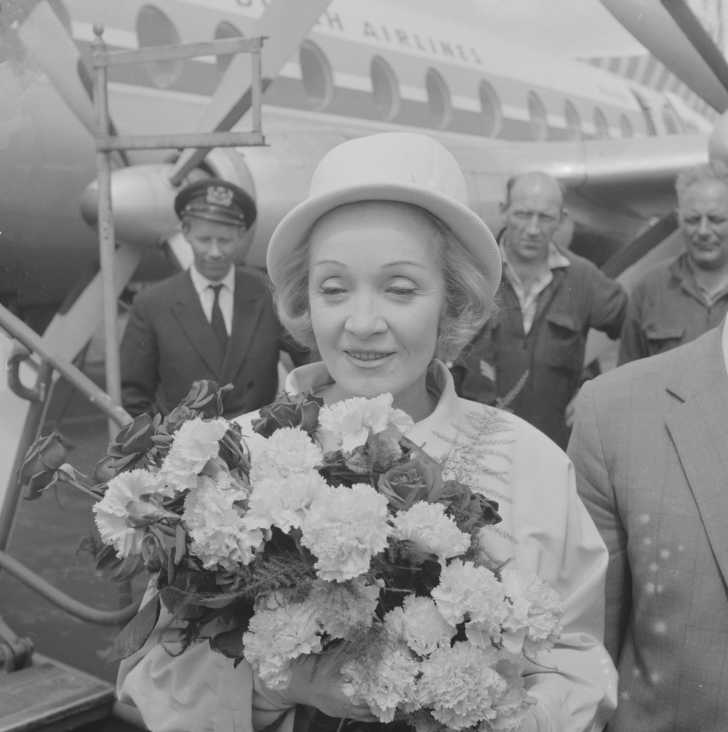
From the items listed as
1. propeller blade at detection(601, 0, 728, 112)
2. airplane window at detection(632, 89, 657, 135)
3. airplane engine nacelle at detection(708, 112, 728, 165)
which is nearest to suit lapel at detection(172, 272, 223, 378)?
airplane engine nacelle at detection(708, 112, 728, 165)

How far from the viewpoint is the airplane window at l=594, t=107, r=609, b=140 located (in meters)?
13.7

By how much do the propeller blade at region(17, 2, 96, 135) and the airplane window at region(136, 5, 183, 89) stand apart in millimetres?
2239

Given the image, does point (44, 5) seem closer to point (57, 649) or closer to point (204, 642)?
Answer: point (57, 649)

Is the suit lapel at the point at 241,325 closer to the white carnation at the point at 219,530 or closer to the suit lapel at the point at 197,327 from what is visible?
the suit lapel at the point at 197,327

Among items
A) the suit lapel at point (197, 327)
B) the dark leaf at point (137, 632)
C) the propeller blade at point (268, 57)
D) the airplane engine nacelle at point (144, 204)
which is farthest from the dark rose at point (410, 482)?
the airplane engine nacelle at point (144, 204)

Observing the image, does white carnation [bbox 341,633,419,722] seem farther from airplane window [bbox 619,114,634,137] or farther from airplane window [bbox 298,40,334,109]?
airplane window [bbox 619,114,634,137]

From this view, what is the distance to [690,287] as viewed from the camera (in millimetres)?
3818

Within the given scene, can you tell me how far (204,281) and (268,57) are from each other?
1.18 metres

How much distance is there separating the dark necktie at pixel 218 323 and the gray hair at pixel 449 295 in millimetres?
1952

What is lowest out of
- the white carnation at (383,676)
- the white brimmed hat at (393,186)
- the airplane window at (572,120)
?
the airplane window at (572,120)

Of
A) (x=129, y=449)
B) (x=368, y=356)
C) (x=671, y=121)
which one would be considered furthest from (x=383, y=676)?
(x=671, y=121)

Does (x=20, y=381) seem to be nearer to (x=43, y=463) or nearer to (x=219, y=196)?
(x=219, y=196)

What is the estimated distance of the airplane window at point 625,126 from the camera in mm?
14578

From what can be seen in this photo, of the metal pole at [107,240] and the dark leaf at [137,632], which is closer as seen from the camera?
the dark leaf at [137,632]
